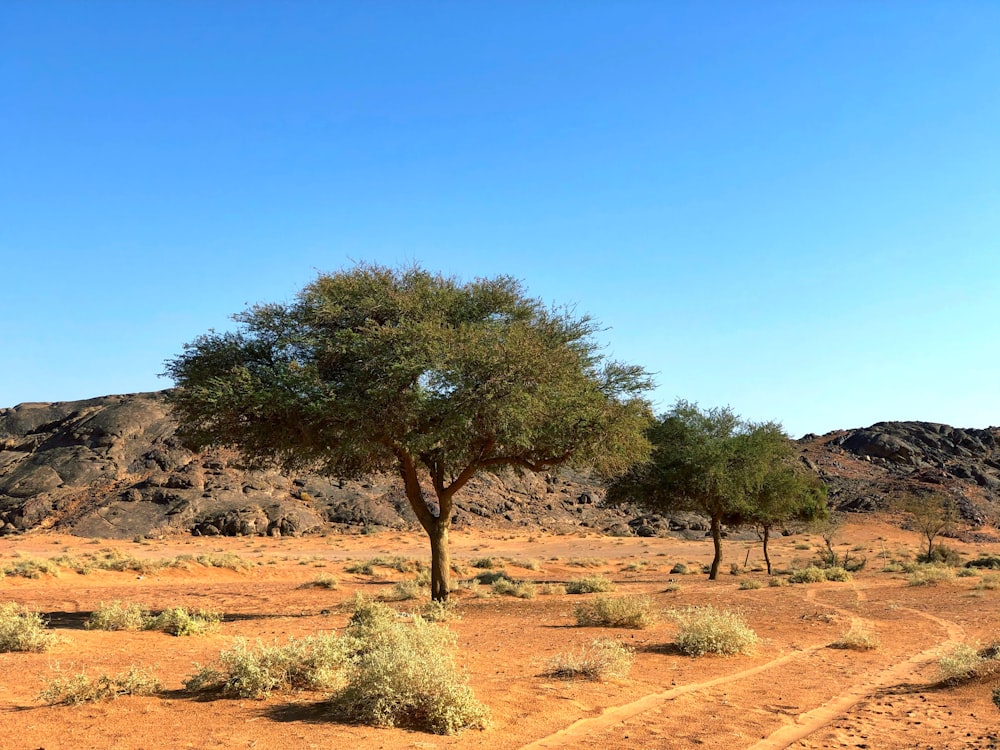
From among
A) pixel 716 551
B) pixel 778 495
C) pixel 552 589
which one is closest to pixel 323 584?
pixel 552 589

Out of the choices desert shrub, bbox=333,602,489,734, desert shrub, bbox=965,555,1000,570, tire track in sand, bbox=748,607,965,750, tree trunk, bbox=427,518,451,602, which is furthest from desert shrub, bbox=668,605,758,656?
desert shrub, bbox=965,555,1000,570

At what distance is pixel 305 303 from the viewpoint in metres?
21.6

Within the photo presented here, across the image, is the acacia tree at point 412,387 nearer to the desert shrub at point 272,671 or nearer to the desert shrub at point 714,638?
the desert shrub at point 714,638

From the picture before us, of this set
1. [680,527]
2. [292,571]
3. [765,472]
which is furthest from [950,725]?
[680,527]

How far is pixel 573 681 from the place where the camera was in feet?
38.0

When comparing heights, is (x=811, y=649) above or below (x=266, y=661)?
below

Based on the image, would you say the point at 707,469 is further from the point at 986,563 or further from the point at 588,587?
the point at 986,563

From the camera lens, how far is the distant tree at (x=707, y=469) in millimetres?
35062

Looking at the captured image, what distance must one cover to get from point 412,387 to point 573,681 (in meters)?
10.2

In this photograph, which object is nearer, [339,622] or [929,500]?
[339,622]

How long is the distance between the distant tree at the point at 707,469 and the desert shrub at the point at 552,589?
7647 mm

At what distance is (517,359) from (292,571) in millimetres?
23515

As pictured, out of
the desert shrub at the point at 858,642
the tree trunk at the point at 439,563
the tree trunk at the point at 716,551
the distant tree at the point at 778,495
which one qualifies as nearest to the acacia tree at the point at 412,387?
the tree trunk at the point at 439,563

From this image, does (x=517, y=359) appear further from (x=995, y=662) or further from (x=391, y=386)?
(x=995, y=662)
